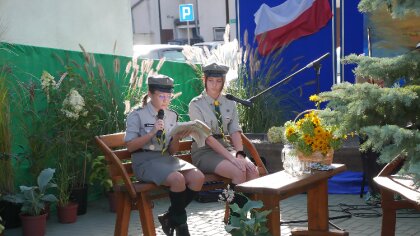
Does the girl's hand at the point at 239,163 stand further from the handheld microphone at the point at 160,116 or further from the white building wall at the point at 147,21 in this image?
the white building wall at the point at 147,21

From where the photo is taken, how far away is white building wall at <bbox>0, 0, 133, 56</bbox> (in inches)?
297

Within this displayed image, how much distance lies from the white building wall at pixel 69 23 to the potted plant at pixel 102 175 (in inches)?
83.7

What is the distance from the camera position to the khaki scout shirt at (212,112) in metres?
5.45

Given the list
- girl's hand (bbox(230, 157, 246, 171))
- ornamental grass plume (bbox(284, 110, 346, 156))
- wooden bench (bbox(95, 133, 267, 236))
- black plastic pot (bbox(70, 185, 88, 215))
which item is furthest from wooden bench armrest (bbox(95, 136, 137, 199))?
Answer: black plastic pot (bbox(70, 185, 88, 215))

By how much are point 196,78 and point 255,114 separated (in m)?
1.07

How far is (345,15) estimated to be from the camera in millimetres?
8977

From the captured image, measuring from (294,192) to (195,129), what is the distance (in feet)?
3.04

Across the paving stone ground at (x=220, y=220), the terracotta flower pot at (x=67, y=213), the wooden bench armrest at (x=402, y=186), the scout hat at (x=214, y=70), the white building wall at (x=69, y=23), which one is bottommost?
the paving stone ground at (x=220, y=220)

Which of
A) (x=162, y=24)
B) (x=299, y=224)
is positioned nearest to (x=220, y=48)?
(x=299, y=224)

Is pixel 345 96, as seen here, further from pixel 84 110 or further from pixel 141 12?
pixel 141 12

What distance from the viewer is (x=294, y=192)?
Result: 4504mm

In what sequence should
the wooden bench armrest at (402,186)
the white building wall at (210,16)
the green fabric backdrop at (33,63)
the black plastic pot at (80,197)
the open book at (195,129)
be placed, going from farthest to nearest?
1. the white building wall at (210,16)
2. the black plastic pot at (80,197)
3. the green fabric backdrop at (33,63)
4. the open book at (195,129)
5. the wooden bench armrest at (402,186)

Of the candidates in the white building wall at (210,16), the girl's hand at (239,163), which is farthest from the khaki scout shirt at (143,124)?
the white building wall at (210,16)

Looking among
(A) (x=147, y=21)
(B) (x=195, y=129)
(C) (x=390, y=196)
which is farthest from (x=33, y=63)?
(A) (x=147, y=21)
